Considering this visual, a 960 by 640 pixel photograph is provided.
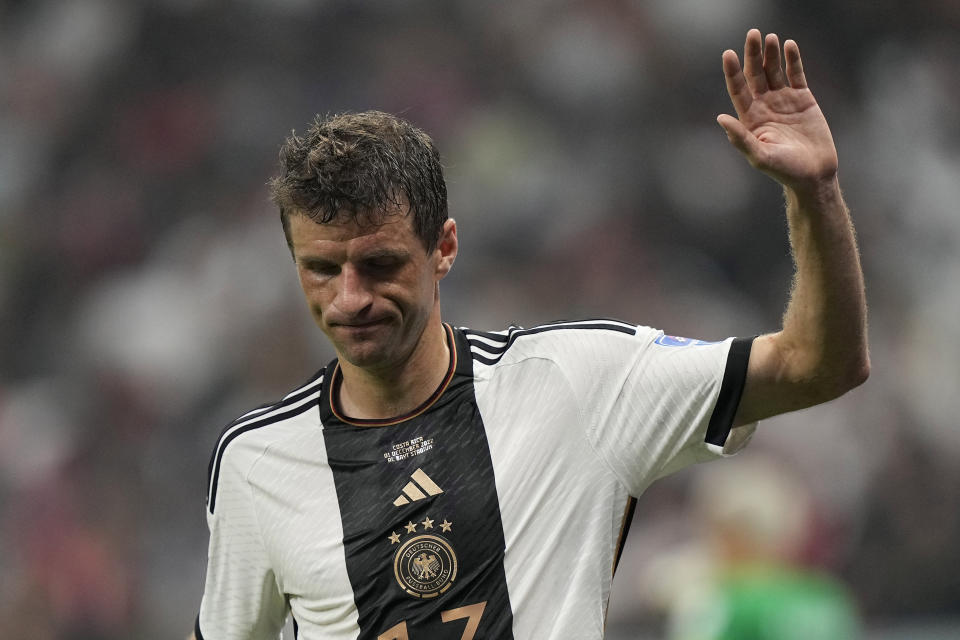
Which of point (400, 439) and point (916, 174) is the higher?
point (916, 174)

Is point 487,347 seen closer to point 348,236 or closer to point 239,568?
point 348,236

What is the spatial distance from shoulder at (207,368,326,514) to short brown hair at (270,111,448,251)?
1.30 feet

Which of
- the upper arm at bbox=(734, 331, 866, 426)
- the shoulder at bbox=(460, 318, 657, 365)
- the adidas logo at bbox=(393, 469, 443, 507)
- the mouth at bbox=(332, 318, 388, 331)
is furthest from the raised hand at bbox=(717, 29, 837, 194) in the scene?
the adidas logo at bbox=(393, 469, 443, 507)

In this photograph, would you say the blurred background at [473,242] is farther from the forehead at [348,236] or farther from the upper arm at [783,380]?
the forehead at [348,236]

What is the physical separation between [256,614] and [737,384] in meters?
1.16

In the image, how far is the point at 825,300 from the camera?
220 cm

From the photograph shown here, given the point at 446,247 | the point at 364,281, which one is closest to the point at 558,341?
the point at 446,247

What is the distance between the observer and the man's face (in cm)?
244

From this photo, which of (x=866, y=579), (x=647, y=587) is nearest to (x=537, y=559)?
(x=647, y=587)

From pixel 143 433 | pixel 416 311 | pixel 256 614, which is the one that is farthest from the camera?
pixel 143 433

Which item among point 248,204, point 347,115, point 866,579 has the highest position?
point 248,204

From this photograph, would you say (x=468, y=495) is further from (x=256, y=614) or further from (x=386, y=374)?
(x=256, y=614)

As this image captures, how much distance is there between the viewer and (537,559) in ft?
8.05

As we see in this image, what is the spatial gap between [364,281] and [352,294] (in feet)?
0.16
